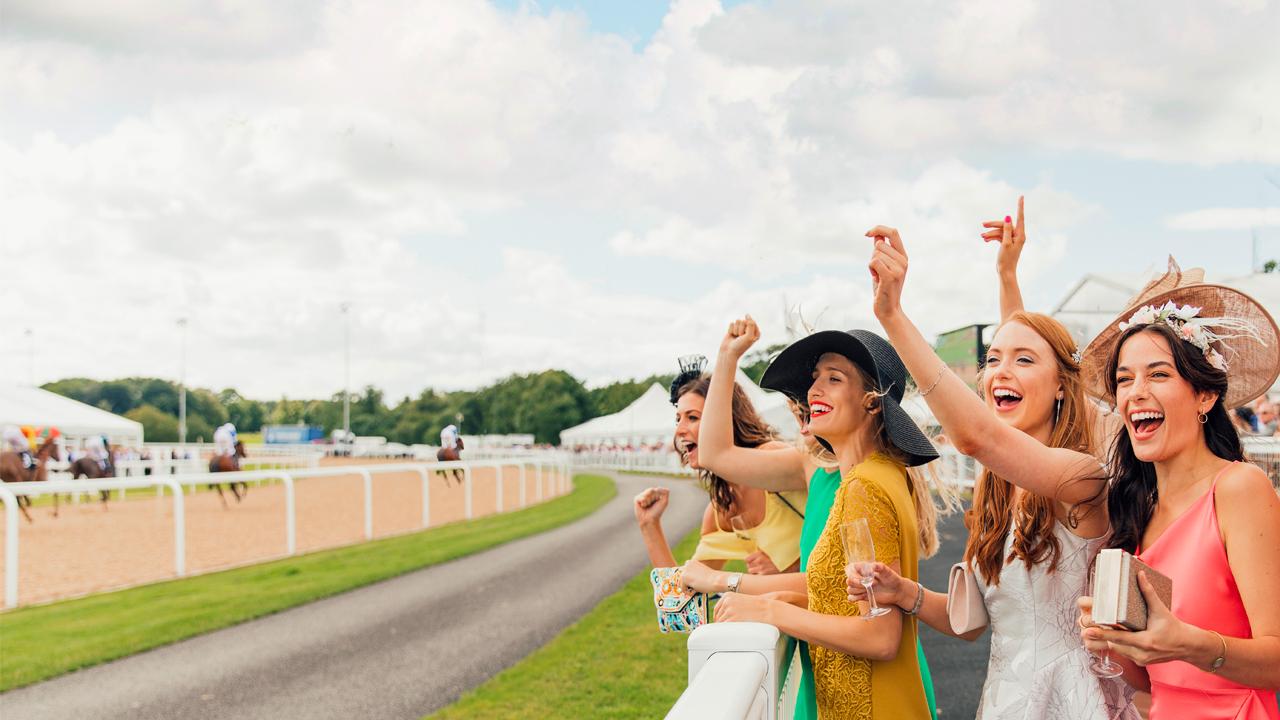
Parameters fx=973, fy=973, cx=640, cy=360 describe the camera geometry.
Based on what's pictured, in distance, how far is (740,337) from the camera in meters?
3.01

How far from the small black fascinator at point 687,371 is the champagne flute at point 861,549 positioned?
175 cm

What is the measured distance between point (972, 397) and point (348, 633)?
760cm

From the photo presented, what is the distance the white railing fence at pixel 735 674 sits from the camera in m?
1.54

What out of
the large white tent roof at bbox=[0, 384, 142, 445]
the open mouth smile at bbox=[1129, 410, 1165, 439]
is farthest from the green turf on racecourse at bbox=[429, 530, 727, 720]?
the large white tent roof at bbox=[0, 384, 142, 445]

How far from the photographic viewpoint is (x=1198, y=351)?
2.22 m

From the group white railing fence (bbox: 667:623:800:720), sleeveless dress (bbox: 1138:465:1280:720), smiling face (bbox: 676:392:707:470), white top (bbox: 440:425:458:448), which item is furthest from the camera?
white top (bbox: 440:425:458:448)

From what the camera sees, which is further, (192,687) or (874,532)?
(192,687)

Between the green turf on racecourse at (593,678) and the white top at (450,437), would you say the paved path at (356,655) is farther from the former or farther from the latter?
the white top at (450,437)

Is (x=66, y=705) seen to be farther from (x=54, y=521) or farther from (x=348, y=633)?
(x=54, y=521)

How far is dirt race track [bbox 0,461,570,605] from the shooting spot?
13.1 meters

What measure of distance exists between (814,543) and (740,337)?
2.16 feet

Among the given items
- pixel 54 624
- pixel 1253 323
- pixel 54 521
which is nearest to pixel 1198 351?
pixel 1253 323

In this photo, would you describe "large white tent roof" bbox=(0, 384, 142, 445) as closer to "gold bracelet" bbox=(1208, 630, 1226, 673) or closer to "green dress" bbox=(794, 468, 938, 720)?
"green dress" bbox=(794, 468, 938, 720)

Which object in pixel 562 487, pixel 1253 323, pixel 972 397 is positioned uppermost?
pixel 1253 323
